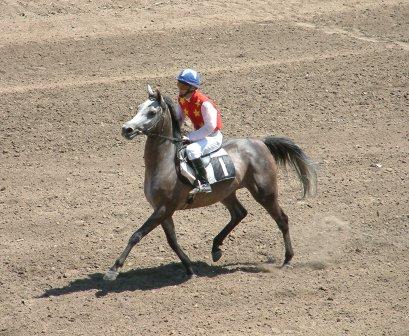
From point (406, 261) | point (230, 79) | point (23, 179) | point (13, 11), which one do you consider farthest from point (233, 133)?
point (13, 11)

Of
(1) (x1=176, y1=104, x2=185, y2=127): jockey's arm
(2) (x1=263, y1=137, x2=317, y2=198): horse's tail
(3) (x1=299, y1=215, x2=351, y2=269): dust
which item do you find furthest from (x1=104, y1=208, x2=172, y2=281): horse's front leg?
(3) (x1=299, y1=215, x2=351, y2=269): dust

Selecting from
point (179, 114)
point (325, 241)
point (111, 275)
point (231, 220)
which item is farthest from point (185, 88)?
point (325, 241)

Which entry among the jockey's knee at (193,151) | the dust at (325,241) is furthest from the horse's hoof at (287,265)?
the jockey's knee at (193,151)

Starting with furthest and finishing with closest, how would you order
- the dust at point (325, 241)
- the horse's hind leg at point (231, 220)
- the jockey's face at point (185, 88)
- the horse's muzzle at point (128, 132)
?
the dust at point (325, 241)
the horse's hind leg at point (231, 220)
the jockey's face at point (185, 88)
the horse's muzzle at point (128, 132)

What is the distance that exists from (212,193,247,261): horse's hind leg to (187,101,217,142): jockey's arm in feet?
4.25

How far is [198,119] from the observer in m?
13.5

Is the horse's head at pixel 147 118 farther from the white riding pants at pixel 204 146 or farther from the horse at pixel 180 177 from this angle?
the white riding pants at pixel 204 146

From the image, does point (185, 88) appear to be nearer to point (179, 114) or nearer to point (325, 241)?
point (179, 114)

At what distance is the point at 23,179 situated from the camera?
53.9 ft

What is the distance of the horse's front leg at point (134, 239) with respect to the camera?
13016 millimetres

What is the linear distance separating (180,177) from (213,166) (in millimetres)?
496

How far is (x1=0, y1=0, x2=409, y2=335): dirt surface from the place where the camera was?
12.8m

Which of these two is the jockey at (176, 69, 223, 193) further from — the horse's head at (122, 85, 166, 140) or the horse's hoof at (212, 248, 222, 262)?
the horse's hoof at (212, 248, 222, 262)

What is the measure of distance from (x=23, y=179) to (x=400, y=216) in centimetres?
581
